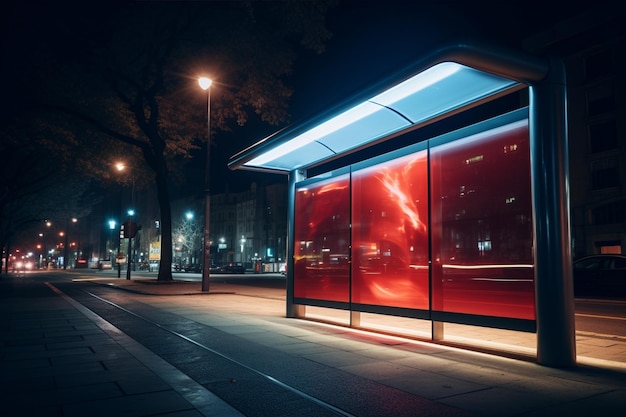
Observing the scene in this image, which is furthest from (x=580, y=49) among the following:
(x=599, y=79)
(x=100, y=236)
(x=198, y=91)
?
(x=100, y=236)

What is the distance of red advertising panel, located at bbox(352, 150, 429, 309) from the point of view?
27.5ft

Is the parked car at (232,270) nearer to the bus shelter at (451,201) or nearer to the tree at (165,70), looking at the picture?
the tree at (165,70)

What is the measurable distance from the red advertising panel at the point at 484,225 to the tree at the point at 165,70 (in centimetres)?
1330

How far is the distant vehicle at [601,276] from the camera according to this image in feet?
57.8

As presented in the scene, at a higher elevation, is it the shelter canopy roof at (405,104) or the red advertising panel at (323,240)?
the shelter canopy roof at (405,104)

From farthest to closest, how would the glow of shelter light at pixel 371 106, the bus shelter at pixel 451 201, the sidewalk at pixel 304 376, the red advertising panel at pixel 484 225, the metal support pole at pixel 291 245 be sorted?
the metal support pole at pixel 291 245
the red advertising panel at pixel 484 225
the glow of shelter light at pixel 371 106
the bus shelter at pixel 451 201
the sidewalk at pixel 304 376

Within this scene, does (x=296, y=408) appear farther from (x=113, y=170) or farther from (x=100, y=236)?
(x=100, y=236)

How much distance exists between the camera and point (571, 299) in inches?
238

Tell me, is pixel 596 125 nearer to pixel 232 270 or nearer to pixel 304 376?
pixel 304 376

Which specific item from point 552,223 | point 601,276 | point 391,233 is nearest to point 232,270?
point 601,276

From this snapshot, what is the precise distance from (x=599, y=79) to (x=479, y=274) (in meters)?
34.1

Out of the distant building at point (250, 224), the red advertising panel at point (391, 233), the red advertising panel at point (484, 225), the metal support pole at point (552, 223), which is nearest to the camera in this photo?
the metal support pole at point (552, 223)

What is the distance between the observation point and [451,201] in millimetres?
7793

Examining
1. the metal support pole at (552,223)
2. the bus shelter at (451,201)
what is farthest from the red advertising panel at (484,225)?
the metal support pole at (552,223)
